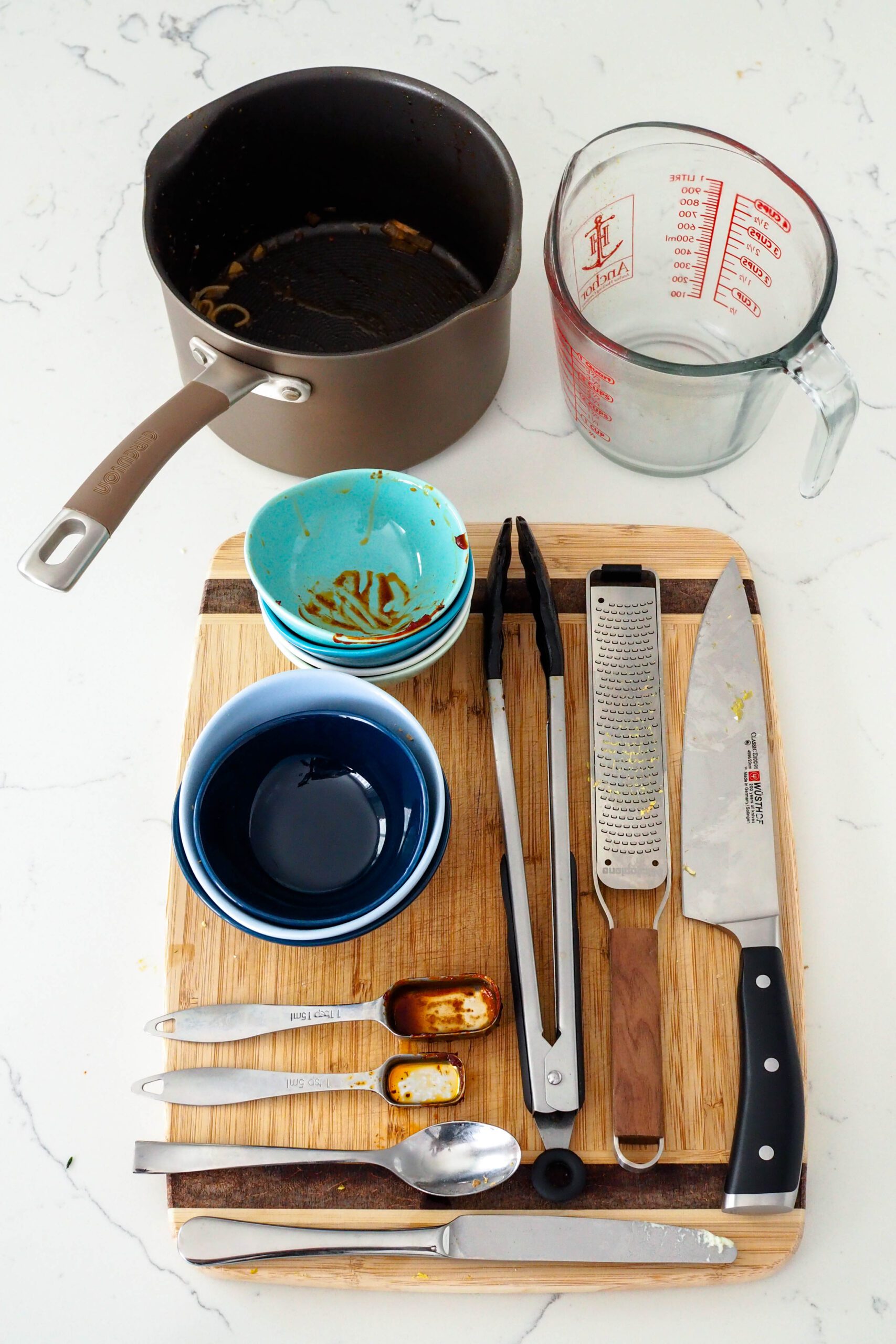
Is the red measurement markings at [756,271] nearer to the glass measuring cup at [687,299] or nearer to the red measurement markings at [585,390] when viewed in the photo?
the glass measuring cup at [687,299]

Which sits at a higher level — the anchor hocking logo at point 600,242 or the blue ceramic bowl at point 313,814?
the anchor hocking logo at point 600,242

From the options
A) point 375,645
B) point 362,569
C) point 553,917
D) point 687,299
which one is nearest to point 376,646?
point 375,645

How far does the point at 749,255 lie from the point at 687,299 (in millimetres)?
65

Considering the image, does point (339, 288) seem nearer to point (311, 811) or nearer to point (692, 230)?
point (692, 230)

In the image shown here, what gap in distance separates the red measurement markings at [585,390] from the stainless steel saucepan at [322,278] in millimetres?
52

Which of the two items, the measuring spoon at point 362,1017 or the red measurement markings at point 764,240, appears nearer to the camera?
the measuring spoon at point 362,1017

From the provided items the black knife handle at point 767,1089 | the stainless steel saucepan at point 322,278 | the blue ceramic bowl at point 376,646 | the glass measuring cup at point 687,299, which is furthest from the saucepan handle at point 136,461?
the black knife handle at point 767,1089

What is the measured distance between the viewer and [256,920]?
65cm

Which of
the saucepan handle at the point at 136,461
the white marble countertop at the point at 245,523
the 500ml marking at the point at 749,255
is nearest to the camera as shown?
the saucepan handle at the point at 136,461

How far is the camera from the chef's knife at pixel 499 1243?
26.3 inches

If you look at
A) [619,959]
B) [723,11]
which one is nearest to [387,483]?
[619,959]

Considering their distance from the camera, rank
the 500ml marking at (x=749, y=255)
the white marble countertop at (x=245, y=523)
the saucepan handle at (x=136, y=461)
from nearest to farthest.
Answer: the saucepan handle at (x=136, y=461)
the white marble countertop at (x=245, y=523)
the 500ml marking at (x=749, y=255)

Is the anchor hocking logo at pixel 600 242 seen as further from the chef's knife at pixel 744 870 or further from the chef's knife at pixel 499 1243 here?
the chef's knife at pixel 499 1243

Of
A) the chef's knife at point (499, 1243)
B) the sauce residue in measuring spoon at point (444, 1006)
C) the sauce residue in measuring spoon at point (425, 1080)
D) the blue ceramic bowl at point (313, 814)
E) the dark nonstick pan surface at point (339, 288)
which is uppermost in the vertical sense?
the dark nonstick pan surface at point (339, 288)
